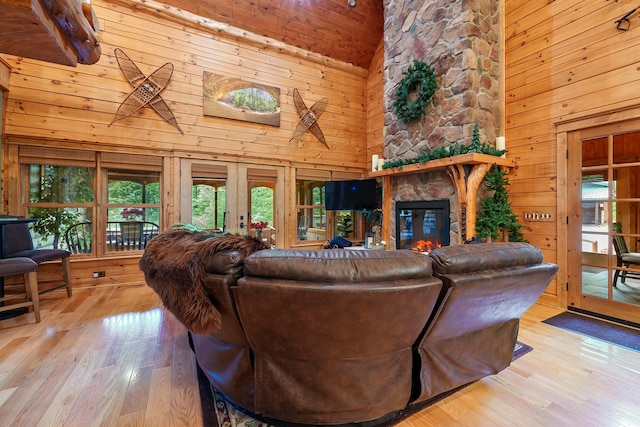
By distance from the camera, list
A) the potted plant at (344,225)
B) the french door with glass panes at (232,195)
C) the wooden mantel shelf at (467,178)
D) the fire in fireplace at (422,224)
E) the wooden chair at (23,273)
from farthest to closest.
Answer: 1. the potted plant at (344,225)
2. the french door with glass panes at (232,195)
3. the fire in fireplace at (422,224)
4. the wooden mantel shelf at (467,178)
5. the wooden chair at (23,273)

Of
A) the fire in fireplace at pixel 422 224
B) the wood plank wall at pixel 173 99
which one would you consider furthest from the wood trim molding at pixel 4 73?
the fire in fireplace at pixel 422 224

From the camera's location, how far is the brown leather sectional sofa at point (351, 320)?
3.59ft

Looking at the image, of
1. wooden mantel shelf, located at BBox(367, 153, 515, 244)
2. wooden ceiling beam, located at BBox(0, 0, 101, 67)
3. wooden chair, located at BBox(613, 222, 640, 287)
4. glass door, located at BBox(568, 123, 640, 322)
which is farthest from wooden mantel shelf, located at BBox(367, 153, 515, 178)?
wooden ceiling beam, located at BBox(0, 0, 101, 67)

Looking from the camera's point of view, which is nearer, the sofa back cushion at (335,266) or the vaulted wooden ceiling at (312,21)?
the sofa back cushion at (335,266)

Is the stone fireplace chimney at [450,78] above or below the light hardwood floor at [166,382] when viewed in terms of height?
above

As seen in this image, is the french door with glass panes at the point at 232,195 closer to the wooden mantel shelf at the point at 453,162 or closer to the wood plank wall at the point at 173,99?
the wood plank wall at the point at 173,99

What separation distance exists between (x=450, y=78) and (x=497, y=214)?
185 centimetres

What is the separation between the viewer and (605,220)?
111 inches

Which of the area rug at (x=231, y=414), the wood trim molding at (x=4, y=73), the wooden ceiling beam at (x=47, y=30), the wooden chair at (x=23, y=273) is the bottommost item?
the area rug at (x=231, y=414)

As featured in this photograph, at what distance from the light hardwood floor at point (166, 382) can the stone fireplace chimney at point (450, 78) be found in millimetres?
1626

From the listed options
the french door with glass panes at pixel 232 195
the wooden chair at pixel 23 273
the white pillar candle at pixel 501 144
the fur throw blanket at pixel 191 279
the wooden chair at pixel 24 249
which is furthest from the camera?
the french door with glass panes at pixel 232 195

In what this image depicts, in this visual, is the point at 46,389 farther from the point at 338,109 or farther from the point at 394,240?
the point at 338,109

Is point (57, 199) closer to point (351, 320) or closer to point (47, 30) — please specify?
point (47, 30)

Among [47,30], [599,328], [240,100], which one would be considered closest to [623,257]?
[599,328]
